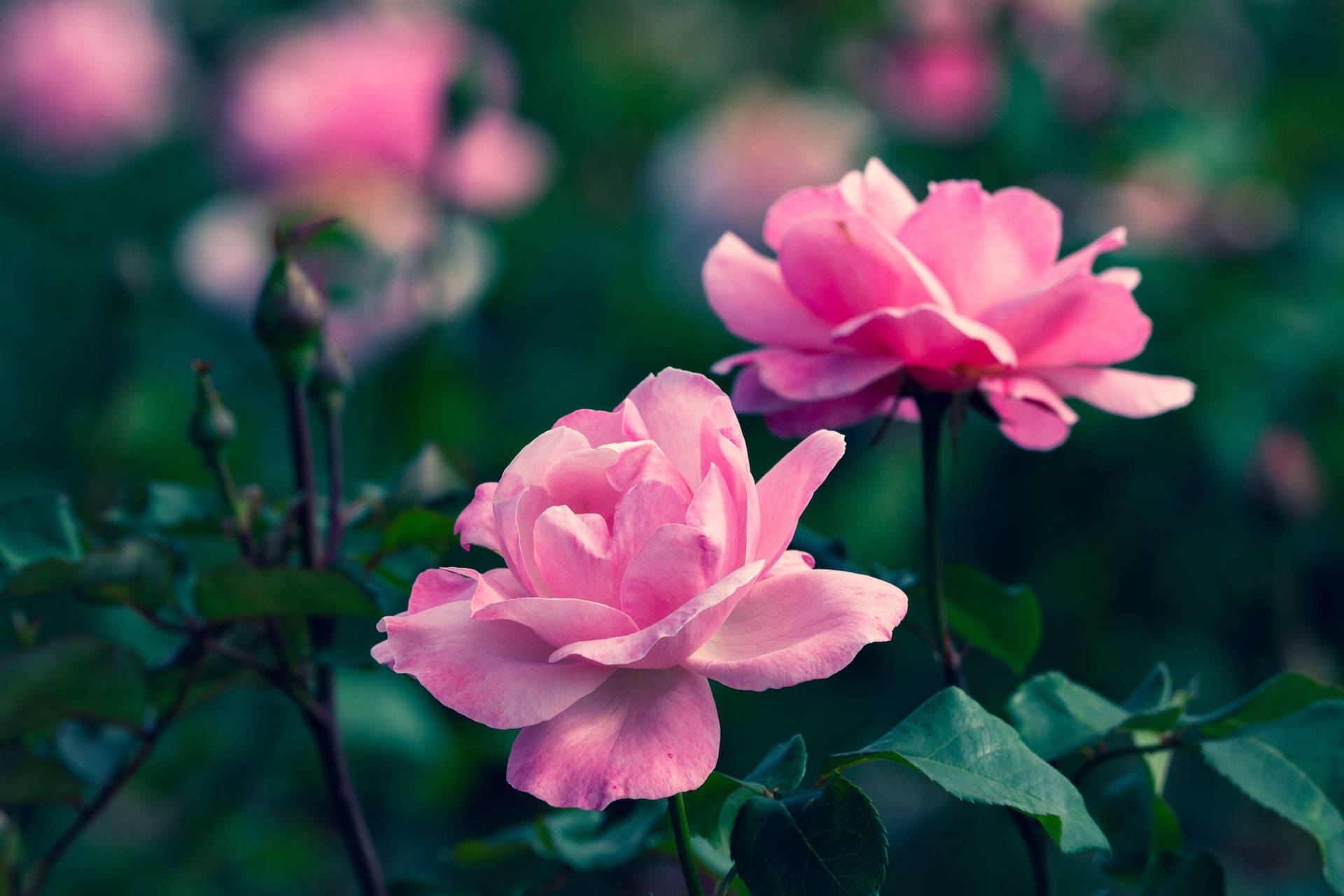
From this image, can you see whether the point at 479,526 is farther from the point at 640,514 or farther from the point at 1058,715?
the point at 1058,715

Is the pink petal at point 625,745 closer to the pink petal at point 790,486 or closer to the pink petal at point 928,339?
the pink petal at point 790,486

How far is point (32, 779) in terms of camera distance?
20.1 inches

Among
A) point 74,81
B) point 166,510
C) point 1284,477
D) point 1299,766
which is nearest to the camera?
point 1299,766

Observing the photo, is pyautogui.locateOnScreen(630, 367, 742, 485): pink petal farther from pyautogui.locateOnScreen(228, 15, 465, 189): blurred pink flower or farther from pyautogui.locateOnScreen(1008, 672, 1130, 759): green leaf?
pyautogui.locateOnScreen(228, 15, 465, 189): blurred pink flower

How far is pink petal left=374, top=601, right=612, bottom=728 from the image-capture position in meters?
0.34

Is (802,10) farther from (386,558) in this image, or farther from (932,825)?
(386,558)

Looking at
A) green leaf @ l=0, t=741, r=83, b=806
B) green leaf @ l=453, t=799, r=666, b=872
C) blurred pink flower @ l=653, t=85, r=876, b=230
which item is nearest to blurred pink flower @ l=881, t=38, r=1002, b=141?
blurred pink flower @ l=653, t=85, r=876, b=230

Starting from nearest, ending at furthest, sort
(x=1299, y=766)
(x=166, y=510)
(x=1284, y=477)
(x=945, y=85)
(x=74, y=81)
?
(x=1299, y=766) < (x=166, y=510) < (x=1284, y=477) < (x=945, y=85) < (x=74, y=81)

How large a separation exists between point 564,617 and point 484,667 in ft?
0.09

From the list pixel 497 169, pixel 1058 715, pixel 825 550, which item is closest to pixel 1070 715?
pixel 1058 715

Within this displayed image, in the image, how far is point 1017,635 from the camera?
497 millimetres

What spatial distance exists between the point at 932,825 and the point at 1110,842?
942 millimetres

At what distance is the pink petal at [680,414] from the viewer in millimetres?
389

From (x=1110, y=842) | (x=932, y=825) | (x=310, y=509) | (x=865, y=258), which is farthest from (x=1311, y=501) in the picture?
(x=310, y=509)
